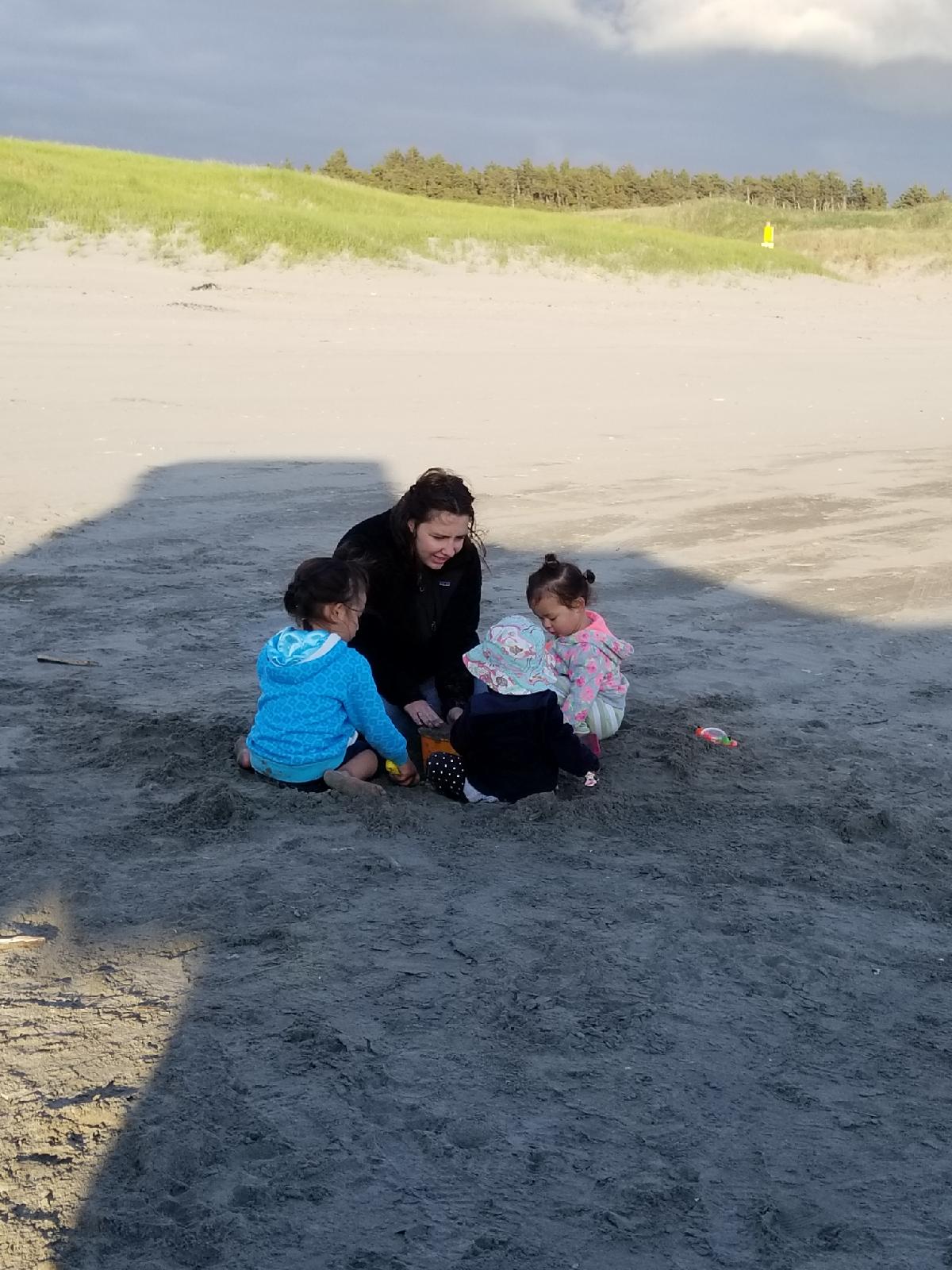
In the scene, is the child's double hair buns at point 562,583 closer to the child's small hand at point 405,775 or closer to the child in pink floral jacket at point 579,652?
the child in pink floral jacket at point 579,652

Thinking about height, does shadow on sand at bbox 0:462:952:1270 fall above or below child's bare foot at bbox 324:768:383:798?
below

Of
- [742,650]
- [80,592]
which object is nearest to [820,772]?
[742,650]

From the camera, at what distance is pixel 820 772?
4.76m

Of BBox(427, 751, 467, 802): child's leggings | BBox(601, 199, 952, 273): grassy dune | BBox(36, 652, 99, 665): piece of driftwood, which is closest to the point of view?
BBox(427, 751, 467, 802): child's leggings

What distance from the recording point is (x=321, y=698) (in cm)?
441

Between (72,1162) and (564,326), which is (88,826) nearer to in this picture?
(72,1162)

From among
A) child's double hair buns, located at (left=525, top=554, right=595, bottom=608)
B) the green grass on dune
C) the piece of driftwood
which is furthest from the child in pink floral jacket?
the green grass on dune

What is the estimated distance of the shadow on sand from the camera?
2.49 meters

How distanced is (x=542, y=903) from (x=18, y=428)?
8.02m

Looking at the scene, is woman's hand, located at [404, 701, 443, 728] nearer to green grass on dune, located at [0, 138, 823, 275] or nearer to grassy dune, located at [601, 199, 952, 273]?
green grass on dune, located at [0, 138, 823, 275]

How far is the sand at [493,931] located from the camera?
99.3 inches

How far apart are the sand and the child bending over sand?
12 cm

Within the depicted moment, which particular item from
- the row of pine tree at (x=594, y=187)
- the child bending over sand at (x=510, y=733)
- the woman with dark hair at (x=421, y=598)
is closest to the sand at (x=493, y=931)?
the child bending over sand at (x=510, y=733)

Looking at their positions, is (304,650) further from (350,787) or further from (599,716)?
(599,716)
